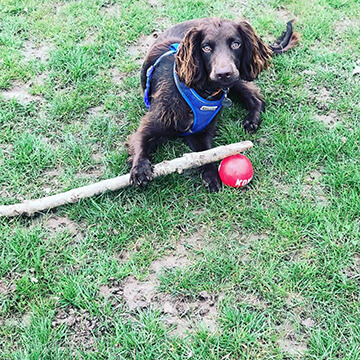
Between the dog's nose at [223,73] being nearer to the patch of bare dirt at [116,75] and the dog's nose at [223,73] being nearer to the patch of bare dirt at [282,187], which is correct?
the patch of bare dirt at [282,187]

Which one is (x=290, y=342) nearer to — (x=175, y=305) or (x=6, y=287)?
(x=175, y=305)

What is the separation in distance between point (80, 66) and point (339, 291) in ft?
9.86

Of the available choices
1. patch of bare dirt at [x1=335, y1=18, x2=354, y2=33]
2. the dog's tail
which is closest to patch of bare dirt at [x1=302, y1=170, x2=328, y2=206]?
the dog's tail

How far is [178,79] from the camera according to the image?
3102 mm

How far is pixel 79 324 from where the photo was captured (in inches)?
97.5

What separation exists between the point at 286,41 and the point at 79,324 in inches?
128

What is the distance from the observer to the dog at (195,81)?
2.89 meters

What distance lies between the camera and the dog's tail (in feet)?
13.9

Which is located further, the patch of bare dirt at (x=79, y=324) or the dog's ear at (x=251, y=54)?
the dog's ear at (x=251, y=54)

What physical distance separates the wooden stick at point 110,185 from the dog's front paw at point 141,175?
4 cm

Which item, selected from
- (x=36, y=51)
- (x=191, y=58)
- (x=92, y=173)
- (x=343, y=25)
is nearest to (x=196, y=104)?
(x=191, y=58)

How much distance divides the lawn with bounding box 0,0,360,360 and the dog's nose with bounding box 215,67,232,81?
0.81 meters

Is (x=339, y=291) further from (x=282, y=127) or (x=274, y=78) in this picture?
(x=274, y=78)

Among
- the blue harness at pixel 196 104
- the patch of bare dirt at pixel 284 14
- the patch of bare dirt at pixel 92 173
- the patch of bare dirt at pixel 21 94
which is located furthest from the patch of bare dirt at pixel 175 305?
the patch of bare dirt at pixel 284 14
